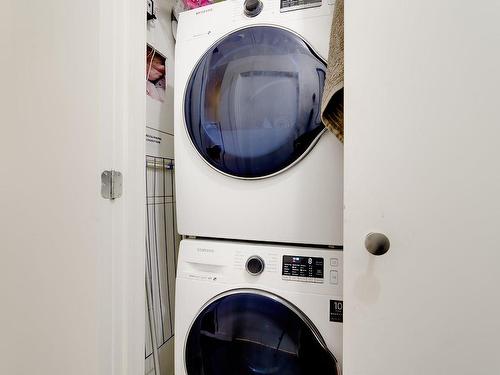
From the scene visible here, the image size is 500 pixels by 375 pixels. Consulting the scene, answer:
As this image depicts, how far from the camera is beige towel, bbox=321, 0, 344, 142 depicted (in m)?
0.63

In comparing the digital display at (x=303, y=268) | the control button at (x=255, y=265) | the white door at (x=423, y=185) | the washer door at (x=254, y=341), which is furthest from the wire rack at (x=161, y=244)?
the white door at (x=423, y=185)

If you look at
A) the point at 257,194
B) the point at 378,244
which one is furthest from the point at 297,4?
the point at 378,244

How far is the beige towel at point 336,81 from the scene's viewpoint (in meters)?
0.63

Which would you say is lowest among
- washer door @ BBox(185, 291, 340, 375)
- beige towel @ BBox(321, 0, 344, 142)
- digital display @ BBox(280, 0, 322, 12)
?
washer door @ BBox(185, 291, 340, 375)

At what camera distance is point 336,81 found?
0.63 metres

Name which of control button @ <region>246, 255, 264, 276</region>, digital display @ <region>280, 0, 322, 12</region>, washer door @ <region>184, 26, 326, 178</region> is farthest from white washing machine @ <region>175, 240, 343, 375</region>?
digital display @ <region>280, 0, 322, 12</region>

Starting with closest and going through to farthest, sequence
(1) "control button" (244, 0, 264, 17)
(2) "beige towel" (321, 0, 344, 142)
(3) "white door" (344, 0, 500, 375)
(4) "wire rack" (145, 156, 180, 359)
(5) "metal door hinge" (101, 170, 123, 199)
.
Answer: (3) "white door" (344, 0, 500, 375) → (2) "beige towel" (321, 0, 344, 142) → (5) "metal door hinge" (101, 170, 123, 199) → (1) "control button" (244, 0, 264, 17) → (4) "wire rack" (145, 156, 180, 359)

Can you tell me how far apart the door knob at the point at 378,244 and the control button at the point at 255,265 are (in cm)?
39

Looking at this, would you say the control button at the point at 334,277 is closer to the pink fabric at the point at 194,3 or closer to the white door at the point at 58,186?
the white door at the point at 58,186

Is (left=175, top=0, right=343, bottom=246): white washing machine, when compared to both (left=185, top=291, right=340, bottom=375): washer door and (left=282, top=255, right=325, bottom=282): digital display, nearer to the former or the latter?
(left=282, top=255, right=325, bottom=282): digital display

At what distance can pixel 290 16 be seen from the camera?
Result: 840 mm

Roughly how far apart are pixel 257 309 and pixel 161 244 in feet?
1.91

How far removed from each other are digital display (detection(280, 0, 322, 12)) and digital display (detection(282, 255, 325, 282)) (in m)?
0.87

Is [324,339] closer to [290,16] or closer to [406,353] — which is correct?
[406,353]
